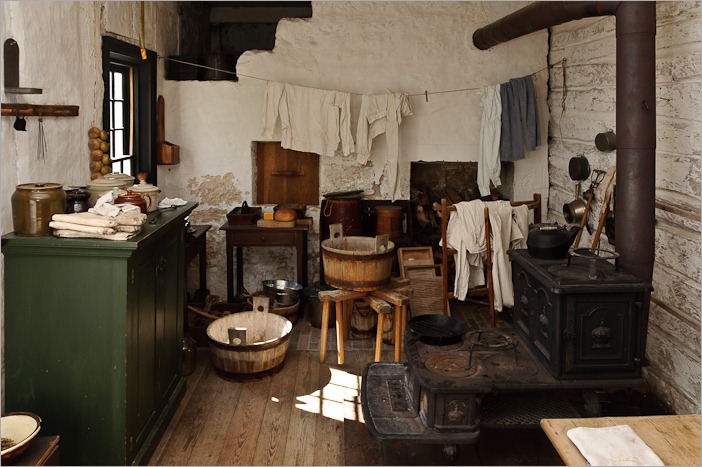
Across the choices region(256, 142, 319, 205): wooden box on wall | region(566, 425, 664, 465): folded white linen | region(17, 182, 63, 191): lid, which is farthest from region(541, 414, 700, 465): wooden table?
region(256, 142, 319, 205): wooden box on wall

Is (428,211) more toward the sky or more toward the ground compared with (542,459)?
more toward the sky

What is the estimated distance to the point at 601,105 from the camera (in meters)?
5.96

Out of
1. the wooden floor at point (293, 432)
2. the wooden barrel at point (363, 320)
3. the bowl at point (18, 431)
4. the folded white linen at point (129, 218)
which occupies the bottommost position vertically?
the wooden floor at point (293, 432)

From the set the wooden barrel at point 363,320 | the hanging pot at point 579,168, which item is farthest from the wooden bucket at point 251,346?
the hanging pot at point 579,168

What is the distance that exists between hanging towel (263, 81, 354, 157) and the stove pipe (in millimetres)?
3096

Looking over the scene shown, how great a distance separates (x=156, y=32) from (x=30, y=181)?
10.4ft

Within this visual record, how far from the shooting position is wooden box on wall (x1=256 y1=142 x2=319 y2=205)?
24.8 ft

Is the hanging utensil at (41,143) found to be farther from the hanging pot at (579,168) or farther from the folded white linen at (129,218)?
the hanging pot at (579,168)

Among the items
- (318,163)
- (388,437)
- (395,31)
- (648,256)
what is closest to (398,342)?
(388,437)

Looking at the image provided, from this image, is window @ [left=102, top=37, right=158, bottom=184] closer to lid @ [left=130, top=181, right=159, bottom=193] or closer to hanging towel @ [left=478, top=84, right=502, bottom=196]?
lid @ [left=130, top=181, right=159, bottom=193]

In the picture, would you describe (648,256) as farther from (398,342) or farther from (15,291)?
(15,291)

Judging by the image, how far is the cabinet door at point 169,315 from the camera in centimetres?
441

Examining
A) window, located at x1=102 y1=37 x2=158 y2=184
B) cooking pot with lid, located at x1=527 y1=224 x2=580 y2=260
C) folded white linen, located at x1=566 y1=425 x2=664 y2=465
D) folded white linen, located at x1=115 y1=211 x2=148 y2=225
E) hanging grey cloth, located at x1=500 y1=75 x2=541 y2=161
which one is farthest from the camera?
hanging grey cloth, located at x1=500 y1=75 x2=541 y2=161

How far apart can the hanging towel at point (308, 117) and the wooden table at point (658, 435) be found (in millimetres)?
4628
